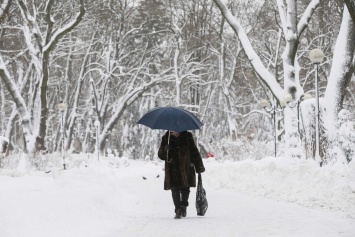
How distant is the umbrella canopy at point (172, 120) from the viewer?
7934 mm

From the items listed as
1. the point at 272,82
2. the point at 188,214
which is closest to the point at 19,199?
the point at 188,214

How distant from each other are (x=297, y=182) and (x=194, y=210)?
8.66 feet

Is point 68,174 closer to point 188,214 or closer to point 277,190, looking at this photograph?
point 188,214

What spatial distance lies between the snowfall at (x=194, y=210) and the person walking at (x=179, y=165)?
0.37m

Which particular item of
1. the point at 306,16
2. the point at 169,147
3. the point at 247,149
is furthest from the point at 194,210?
the point at 247,149

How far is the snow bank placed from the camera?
29.6ft

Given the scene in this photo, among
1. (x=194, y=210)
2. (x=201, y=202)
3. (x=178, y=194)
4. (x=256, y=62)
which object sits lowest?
(x=194, y=210)

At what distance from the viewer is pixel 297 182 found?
35.9 ft

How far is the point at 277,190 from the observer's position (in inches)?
444

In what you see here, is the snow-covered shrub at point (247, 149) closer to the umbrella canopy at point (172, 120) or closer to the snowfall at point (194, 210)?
the snowfall at point (194, 210)

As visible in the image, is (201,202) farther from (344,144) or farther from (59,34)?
(59,34)

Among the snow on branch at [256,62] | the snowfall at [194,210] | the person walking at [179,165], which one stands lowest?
the snowfall at [194,210]

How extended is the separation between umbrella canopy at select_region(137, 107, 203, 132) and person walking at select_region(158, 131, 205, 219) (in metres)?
0.28

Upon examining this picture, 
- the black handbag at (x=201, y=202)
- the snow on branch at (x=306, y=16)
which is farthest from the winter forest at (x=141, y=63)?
the black handbag at (x=201, y=202)
